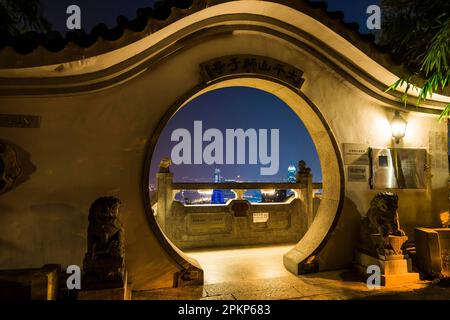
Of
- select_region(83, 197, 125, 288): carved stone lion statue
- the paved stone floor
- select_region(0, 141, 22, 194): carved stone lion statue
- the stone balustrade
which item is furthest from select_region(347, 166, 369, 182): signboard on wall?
select_region(0, 141, 22, 194): carved stone lion statue

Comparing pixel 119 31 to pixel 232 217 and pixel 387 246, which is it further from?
pixel 387 246

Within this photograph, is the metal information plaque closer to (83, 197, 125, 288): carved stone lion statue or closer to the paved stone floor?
the paved stone floor

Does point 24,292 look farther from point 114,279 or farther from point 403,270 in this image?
point 403,270

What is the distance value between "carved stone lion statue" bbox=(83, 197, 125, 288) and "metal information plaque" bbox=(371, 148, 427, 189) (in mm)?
5772

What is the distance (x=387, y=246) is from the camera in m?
5.14

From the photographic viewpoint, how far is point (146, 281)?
4777 millimetres

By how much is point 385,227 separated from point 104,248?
5287 millimetres

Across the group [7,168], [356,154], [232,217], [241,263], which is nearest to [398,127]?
[356,154]

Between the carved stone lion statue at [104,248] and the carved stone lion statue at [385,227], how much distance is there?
195 inches

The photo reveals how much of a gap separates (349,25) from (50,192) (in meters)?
6.86

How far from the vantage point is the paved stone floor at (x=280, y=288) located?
4562 millimetres

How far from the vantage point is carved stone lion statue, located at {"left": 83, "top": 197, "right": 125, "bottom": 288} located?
371 cm

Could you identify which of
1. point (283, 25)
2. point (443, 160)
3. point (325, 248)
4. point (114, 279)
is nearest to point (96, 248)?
point (114, 279)

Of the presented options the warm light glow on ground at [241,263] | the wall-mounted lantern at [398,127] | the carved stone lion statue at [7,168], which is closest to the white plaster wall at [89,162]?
the carved stone lion statue at [7,168]
